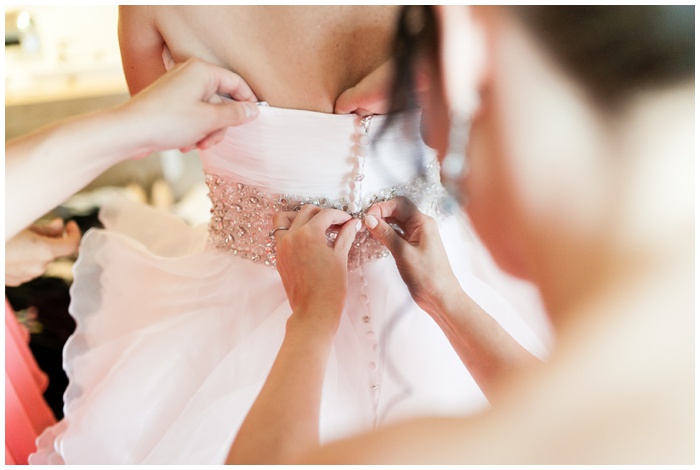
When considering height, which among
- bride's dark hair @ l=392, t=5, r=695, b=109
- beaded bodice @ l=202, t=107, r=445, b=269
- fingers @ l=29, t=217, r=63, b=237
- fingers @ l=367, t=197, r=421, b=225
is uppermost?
bride's dark hair @ l=392, t=5, r=695, b=109

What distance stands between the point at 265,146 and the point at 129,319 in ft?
1.07

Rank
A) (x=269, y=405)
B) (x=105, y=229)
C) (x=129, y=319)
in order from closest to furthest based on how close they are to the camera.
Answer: (x=269, y=405) < (x=129, y=319) < (x=105, y=229)

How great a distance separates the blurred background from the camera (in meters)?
0.69

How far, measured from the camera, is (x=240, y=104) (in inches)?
24.6

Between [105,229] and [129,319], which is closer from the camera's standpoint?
[129,319]

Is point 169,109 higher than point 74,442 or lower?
higher

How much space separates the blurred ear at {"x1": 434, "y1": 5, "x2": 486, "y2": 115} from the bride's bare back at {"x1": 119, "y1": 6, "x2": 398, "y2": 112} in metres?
0.07

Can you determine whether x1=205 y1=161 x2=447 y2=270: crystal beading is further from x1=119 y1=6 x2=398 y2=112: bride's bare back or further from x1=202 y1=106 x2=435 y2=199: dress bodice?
x1=119 y1=6 x2=398 y2=112: bride's bare back

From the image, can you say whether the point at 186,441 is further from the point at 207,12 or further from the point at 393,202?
the point at 207,12

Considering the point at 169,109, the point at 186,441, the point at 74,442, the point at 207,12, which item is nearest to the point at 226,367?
the point at 186,441

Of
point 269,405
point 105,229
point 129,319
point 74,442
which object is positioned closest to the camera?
point 269,405

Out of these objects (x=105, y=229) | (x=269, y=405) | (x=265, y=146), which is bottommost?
(x=269, y=405)

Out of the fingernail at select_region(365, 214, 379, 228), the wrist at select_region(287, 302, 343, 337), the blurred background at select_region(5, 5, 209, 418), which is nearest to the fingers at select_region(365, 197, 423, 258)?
the fingernail at select_region(365, 214, 379, 228)

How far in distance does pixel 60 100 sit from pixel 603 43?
75 cm
